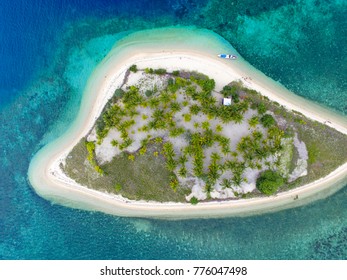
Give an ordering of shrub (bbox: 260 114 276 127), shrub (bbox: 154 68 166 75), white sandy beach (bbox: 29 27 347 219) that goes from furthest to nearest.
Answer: shrub (bbox: 154 68 166 75) < white sandy beach (bbox: 29 27 347 219) < shrub (bbox: 260 114 276 127)

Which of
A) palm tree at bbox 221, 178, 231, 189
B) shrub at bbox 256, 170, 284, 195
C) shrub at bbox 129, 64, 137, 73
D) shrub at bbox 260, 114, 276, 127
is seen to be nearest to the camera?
shrub at bbox 256, 170, 284, 195

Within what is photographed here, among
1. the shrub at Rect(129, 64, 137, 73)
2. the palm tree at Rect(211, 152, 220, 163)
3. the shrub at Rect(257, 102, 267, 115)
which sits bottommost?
the palm tree at Rect(211, 152, 220, 163)

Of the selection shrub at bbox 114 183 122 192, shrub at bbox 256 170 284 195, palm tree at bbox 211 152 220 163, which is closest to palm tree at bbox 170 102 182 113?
palm tree at bbox 211 152 220 163

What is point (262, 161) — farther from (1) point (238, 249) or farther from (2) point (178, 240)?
(2) point (178, 240)

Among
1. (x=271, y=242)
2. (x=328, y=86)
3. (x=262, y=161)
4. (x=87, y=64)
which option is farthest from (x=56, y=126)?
(x=328, y=86)

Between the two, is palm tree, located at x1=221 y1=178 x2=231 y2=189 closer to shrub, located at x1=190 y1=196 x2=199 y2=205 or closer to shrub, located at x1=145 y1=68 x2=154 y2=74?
shrub, located at x1=190 y1=196 x2=199 y2=205

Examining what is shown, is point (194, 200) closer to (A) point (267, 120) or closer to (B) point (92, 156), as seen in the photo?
(A) point (267, 120)

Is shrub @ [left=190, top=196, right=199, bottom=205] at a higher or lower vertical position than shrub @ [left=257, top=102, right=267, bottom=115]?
lower

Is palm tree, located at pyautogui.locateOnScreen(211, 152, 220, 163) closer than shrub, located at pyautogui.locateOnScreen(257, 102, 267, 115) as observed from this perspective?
Yes
